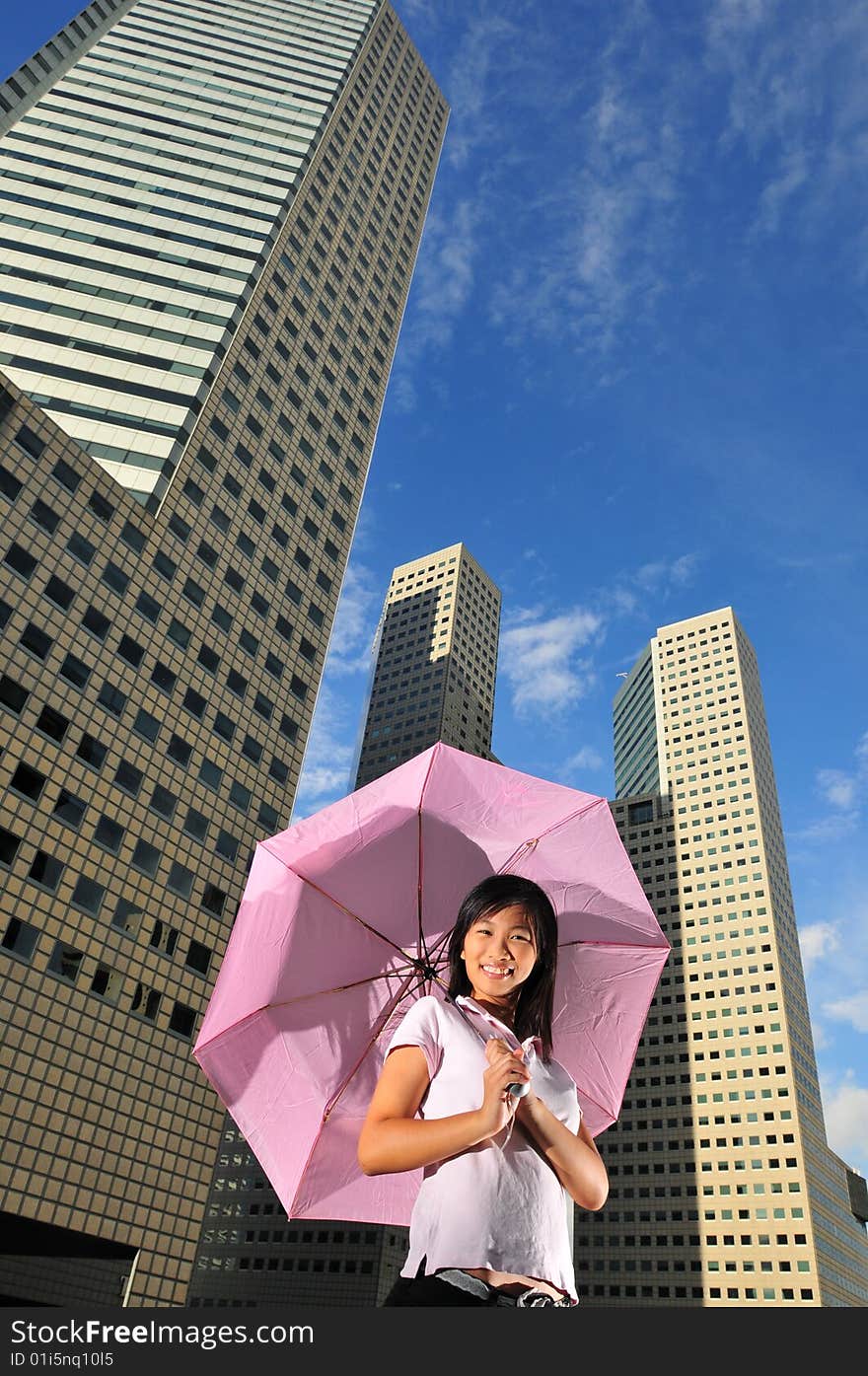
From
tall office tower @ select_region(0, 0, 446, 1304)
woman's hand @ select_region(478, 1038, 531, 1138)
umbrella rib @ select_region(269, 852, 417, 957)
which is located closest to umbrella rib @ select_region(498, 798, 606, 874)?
umbrella rib @ select_region(269, 852, 417, 957)

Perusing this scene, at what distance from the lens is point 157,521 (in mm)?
38250

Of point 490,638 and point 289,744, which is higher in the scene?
point 490,638

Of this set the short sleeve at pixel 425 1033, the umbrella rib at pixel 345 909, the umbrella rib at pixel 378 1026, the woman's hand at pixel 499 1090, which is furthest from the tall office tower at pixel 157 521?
the woman's hand at pixel 499 1090

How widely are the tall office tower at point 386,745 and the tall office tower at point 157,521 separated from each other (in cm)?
5321

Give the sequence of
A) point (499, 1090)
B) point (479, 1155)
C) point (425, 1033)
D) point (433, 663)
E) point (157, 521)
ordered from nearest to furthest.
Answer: point (499, 1090) < point (479, 1155) < point (425, 1033) < point (157, 521) < point (433, 663)

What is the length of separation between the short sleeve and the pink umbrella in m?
1.22

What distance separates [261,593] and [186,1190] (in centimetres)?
2492

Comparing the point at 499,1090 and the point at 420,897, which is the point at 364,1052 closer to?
the point at 420,897

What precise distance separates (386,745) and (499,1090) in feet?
400

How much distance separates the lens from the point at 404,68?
79.1 metres

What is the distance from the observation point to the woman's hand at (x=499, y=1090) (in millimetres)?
3207

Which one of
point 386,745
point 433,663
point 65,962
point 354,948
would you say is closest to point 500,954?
point 354,948

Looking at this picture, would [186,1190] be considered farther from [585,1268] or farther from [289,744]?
[585,1268]

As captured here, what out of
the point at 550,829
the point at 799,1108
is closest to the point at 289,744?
the point at 550,829
